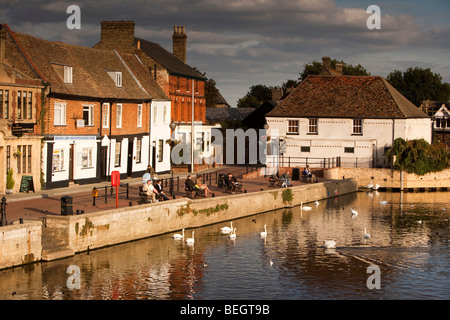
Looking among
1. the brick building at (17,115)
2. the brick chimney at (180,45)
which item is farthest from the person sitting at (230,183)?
the brick chimney at (180,45)

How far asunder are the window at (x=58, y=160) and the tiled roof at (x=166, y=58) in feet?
58.9

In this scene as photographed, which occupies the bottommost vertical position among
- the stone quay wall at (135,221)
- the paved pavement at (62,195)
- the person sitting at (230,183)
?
the stone quay wall at (135,221)

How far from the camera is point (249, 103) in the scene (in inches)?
4889

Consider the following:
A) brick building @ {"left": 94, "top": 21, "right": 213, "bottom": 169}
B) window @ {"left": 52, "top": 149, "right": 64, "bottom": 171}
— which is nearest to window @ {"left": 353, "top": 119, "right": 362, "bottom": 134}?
brick building @ {"left": 94, "top": 21, "right": 213, "bottom": 169}

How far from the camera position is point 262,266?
30219 mm

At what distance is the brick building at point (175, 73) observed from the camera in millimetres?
58188

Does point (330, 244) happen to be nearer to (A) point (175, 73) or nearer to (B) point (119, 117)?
(B) point (119, 117)

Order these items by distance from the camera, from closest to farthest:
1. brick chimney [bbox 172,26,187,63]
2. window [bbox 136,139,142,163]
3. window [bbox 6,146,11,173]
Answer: window [bbox 6,146,11,173], window [bbox 136,139,142,163], brick chimney [bbox 172,26,187,63]

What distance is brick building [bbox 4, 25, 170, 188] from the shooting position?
42.1 m

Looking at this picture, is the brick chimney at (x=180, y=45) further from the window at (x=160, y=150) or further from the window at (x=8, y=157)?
the window at (x=8, y=157)

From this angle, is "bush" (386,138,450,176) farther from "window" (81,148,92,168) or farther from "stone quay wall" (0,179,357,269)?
"window" (81,148,92,168)

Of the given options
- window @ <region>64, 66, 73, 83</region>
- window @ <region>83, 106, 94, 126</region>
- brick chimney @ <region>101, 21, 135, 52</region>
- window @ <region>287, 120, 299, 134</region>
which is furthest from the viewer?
window @ <region>287, 120, 299, 134</region>

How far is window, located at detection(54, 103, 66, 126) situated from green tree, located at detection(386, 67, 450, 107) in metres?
101

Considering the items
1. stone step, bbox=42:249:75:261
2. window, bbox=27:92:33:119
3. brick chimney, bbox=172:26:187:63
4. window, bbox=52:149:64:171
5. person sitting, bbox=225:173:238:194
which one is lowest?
stone step, bbox=42:249:75:261
